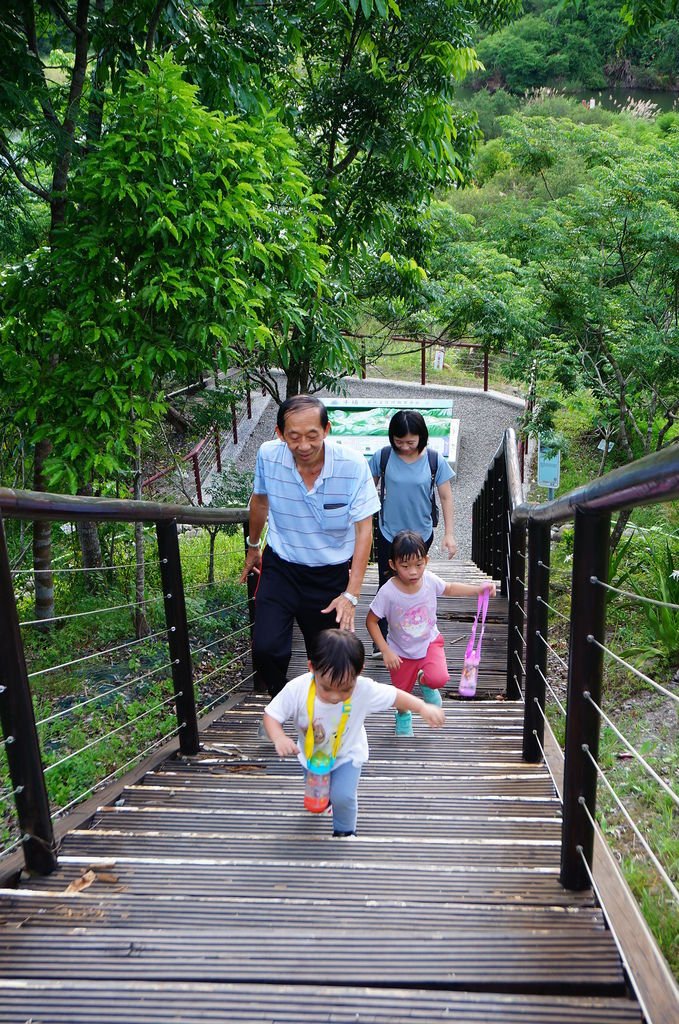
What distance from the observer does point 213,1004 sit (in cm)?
159

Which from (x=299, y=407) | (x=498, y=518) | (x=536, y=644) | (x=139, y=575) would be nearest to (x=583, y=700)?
(x=536, y=644)

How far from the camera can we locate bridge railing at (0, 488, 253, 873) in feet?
6.93

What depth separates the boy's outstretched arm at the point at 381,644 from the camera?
361 cm

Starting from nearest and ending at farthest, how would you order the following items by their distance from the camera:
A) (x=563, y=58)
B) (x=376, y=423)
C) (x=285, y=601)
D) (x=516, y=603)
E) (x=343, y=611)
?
(x=343, y=611) < (x=285, y=601) < (x=516, y=603) < (x=376, y=423) < (x=563, y=58)

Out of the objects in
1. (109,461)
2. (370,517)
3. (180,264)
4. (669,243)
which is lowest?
(370,517)

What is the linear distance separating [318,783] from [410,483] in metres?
2.01

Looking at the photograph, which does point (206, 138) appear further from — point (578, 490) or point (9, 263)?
point (578, 490)

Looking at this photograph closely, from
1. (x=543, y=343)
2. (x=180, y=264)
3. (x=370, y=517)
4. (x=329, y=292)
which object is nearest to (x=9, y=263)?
(x=180, y=264)

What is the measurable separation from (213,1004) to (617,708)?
4030 millimetres

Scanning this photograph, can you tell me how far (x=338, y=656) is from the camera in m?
2.46

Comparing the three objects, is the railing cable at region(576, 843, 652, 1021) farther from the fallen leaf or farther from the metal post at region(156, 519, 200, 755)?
the metal post at region(156, 519, 200, 755)

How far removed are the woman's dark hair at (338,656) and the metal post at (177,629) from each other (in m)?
0.90

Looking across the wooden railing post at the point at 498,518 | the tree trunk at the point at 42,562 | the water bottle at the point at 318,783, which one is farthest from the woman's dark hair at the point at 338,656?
the tree trunk at the point at 42,562

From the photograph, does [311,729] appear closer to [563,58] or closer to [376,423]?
[376,423]
